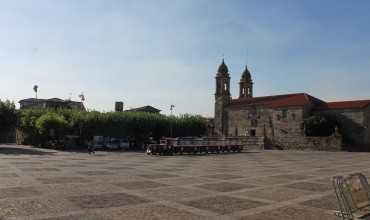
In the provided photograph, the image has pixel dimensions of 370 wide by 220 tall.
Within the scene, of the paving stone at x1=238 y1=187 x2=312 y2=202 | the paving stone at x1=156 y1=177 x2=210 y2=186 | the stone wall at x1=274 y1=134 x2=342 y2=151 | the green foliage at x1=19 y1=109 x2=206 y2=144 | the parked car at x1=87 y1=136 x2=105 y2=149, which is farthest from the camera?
the stone wall at x1=274 y1=134 x2=342 y2=151

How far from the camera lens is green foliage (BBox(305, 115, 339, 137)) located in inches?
2334

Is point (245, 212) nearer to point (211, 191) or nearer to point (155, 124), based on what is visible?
point (211, 191)

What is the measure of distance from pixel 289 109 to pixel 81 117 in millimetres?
32341

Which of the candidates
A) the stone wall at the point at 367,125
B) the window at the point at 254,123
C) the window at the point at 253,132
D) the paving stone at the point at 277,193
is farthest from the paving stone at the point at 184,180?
the window at the point at 253,132

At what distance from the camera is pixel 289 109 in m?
64.8

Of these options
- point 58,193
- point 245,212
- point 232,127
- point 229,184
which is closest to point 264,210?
point 245,212

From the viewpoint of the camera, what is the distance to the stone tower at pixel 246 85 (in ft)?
270

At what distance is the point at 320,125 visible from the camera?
2349 inches

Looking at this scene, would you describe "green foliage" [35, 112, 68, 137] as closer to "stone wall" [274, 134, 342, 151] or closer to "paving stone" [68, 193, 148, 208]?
"stone wall" [274, 134, 342, 151]

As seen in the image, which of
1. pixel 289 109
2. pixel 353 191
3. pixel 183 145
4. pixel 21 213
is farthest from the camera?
pixel 289 109

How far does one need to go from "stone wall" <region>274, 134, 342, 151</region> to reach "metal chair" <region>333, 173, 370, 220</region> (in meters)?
50.0

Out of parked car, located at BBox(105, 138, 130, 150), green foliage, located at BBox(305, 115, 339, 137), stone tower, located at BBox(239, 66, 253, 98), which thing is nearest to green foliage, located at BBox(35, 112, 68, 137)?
parked car, located at BBox(105, 138, 130, 150)

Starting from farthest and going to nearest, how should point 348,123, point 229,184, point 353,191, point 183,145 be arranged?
point 348,123
point 183,145
point 229,184
point 353,191

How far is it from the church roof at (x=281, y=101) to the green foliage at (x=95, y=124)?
54.1ft
